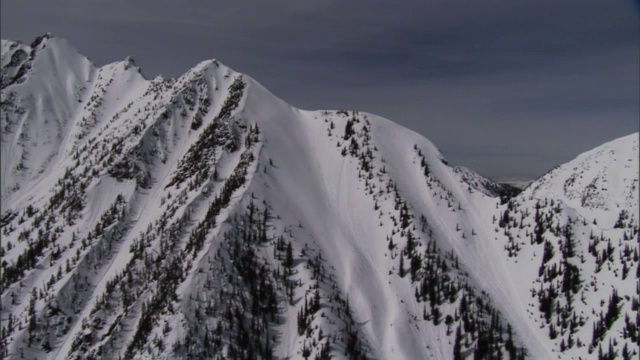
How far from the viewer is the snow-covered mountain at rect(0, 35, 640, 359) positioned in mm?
115500

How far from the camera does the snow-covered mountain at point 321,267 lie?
115500 mm

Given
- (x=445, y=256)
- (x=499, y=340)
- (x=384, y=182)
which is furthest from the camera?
(x=384, y=182)

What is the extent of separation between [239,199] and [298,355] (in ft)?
188

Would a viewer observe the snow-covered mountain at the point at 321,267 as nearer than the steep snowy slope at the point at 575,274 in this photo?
No

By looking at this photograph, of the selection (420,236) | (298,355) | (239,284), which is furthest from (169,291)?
(420,236)

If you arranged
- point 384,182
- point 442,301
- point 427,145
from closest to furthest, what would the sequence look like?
point 442,301 < point 384,182 < point 427,145

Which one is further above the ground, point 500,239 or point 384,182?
point 384,182

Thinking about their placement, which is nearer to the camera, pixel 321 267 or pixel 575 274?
pixel 575 274

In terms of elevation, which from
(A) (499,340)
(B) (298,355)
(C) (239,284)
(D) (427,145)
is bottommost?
(B) (298,355)

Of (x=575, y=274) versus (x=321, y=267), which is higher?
(x=575, y=274)

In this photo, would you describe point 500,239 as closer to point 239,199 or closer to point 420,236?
point 420,236

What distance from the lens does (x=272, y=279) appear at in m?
132

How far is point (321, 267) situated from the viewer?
5310 inches

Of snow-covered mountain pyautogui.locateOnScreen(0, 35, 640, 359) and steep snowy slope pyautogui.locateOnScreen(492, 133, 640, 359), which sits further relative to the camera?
snow-covered mountain pyautogui.locateOnScreen(0, 35, 640, 359)
